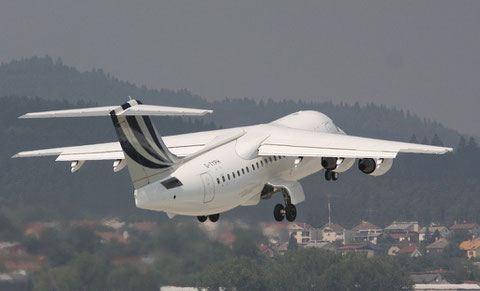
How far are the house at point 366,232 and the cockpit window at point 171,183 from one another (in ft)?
338

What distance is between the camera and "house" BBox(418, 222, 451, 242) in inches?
6762

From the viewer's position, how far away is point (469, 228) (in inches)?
6831

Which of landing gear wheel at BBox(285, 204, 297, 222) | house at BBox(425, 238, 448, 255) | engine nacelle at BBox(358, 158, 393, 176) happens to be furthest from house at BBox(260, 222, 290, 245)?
house at BBox(425, 238, 448, 255)

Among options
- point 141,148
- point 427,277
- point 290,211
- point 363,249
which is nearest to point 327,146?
point 290,211

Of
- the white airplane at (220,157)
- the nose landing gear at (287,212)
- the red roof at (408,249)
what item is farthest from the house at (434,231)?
the nose landing gear at (287,212)

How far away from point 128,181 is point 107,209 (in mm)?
22785

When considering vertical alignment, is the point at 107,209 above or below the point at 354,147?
below

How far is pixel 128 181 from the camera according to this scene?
108 metres

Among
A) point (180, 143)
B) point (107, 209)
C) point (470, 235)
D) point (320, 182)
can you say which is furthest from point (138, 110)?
point (470, 235)

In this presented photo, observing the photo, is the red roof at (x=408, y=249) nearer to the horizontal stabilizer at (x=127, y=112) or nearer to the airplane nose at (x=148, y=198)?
the airplane nose at (x=148, y=198)

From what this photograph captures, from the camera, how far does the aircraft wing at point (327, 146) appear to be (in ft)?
165

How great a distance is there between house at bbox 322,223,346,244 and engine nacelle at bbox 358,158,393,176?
257 feet

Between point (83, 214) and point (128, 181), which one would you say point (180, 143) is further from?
point (128, 181)

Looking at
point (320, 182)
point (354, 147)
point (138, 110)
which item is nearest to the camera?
point (138, 110)
